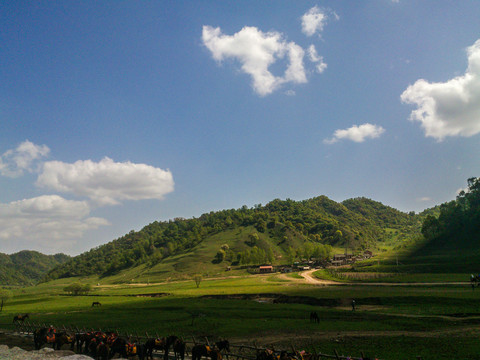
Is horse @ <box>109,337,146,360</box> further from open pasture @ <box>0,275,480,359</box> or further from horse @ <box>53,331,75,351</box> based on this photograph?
open pasture @ <box>0,275,480,359</box>

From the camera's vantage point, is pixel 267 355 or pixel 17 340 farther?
pixel 17 340

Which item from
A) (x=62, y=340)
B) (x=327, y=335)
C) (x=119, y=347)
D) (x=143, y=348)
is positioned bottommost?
(x=327, y=335)

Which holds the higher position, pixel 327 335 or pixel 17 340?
pixel 17 340

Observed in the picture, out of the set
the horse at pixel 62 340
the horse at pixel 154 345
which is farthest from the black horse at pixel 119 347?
the horse at pixel 62 340

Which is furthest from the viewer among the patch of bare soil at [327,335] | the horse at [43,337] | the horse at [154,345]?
the horse at [43,337]

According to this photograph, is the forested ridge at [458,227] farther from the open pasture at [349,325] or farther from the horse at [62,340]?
the horse at [62,340]

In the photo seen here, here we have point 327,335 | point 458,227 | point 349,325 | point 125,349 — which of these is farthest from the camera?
point 458,227

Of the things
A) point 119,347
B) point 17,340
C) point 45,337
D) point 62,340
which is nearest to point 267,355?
point 119,347

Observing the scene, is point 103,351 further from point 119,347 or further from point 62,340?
point 62,340

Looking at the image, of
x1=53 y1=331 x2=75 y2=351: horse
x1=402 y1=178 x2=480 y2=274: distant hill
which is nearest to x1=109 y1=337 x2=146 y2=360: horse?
x1=53 y1=331 x2=75 y2=351: horse

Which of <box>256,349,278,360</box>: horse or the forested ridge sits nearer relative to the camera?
<box>256,349,278,360</box>: horse

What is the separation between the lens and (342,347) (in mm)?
27047

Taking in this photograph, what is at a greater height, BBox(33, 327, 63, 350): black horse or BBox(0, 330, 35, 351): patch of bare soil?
BBox(33, 327, 63, 350): black horse

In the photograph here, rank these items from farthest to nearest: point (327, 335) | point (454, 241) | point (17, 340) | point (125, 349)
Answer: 1. point (454, 241)
2. point (17, 340)
3. point (327, 335)
4. point (125, 349)
